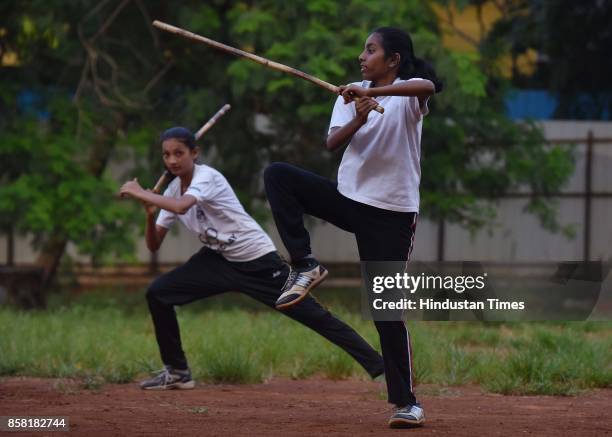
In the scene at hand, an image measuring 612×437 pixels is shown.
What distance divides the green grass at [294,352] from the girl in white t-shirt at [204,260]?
57 centimetres

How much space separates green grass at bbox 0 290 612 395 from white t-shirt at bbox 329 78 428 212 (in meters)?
2.34

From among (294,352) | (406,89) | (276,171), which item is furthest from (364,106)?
(294,352)

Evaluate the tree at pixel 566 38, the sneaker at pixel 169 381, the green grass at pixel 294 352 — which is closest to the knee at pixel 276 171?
the sneaker at pixel 169 381

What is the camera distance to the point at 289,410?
6934 millimetres

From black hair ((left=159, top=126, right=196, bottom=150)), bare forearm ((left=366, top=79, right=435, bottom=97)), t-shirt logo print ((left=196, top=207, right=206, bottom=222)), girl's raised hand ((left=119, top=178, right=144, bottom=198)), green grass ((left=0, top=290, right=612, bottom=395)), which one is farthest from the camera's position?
green grass ((left=0, top=290, right=612, bottom=395))

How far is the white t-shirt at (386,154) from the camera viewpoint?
601 cm

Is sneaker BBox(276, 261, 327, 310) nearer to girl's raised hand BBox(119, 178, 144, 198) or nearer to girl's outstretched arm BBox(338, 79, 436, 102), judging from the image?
girl's outstretched arm BBox(338, 79, 436, 102)

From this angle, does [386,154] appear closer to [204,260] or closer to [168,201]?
[168,201]

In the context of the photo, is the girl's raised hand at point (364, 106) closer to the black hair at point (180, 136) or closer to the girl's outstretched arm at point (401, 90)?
the girl's outstretched arm at point (401, 90)

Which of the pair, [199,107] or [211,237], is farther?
[199,107]

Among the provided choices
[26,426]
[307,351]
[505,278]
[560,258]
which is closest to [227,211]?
[307,351]

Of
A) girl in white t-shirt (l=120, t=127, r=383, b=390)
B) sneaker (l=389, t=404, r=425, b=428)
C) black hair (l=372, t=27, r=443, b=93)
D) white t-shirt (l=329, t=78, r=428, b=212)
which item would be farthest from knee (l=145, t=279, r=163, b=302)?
black hair (l=372, t=27, r=443, b=93)

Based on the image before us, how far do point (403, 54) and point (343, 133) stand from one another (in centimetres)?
54

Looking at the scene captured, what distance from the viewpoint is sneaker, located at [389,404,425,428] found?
6020 millimetres
